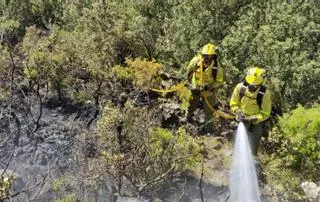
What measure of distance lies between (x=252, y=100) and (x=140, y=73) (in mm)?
4628

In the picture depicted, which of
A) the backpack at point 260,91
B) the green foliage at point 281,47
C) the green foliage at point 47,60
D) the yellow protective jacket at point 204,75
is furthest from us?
the green foliage at point 47,60

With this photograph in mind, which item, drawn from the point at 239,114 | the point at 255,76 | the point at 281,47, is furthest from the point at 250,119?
the point at 281,47

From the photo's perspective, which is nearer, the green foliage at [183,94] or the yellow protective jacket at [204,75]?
the yellow protective jacket at [204,75]

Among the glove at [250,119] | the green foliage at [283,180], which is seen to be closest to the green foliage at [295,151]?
the green foliage at [283,180]

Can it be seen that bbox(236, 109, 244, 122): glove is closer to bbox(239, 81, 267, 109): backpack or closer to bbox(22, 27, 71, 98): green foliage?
bbox(239, 81, 267, 109): backpack

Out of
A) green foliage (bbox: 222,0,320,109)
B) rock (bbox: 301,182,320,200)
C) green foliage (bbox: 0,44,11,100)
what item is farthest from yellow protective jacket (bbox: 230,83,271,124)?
green foliage (bbox: 0,44,11,100)

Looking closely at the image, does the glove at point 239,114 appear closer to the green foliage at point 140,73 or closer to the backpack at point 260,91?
the backpack at point 260,91

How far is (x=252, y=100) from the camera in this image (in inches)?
426

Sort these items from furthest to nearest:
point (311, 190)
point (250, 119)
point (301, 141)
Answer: point (301, 141), point (311, 190), point (250, 119)

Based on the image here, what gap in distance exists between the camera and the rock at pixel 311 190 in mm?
11047

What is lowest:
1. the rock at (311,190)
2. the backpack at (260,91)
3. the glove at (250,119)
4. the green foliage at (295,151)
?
the rock at (311,190)

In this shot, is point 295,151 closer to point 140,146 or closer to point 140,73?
point 140,146

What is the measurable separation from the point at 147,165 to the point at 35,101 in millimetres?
6083

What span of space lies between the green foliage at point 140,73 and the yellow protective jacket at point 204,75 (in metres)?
2.39
